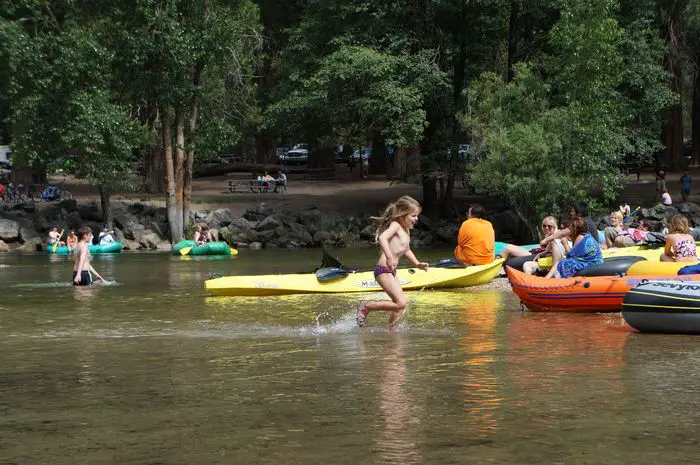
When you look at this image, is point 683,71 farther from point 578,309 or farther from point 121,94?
point 578,309

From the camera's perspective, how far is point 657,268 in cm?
1561

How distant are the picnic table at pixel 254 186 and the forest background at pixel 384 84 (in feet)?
12.1

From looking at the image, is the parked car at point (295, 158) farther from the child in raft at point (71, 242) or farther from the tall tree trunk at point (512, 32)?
the child in raft at point (71, 242)

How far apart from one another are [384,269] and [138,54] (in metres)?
24.5

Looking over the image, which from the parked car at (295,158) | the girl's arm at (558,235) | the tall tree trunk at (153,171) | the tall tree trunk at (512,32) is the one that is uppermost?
the tall tree trunk at (512,32)

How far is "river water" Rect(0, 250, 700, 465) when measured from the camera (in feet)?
25.4

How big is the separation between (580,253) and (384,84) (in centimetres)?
2246

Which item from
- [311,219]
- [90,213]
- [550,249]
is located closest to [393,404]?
[550,249]

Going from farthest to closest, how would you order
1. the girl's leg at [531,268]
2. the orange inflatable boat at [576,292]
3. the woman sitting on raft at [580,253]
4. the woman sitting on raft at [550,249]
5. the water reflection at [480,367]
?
the girl's leg at [531,268] < the woman sitting on raft at [550,249] < the woman sitting on raft at [580,253] < the orange inflatable boat at [576,292] < the water reflection at [480,367]

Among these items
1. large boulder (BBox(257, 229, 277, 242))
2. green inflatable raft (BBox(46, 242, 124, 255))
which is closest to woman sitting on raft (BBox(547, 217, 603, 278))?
green inflatable raft (BBox(46, 242, 124, 255))

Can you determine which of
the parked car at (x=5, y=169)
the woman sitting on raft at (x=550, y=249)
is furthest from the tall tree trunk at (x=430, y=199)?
the woman sitting on raft at (x=550, y=249)

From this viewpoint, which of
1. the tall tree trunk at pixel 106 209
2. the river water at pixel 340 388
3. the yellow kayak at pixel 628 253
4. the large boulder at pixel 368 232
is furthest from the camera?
the large boulder at pixel 368 232

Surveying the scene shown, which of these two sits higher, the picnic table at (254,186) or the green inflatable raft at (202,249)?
the picnic table at (254,186)

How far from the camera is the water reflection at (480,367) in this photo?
8594mm
